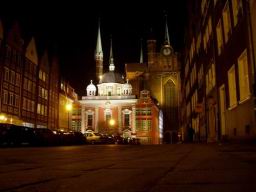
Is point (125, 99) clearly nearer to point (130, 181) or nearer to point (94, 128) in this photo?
point (94, 128)

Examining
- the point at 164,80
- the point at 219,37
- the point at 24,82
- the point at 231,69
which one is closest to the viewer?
the point at 231,69

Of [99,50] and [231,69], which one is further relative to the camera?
[99,50]

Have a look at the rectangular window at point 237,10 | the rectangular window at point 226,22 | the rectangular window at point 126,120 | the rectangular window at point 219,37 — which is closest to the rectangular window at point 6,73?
the rectangular window at point 219,37

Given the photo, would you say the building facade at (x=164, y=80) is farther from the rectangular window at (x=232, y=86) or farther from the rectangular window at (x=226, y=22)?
the rectangular window at (x=232, y=86)

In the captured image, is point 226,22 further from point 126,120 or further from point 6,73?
point 126,120

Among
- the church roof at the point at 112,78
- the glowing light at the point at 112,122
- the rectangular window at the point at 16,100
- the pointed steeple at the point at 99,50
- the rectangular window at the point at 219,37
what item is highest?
the pointed steeple at the point at 99,50

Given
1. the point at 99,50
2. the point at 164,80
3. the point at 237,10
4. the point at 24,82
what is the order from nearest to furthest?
the point at 237,10 < the point at 24,82 < the point at 164,80 < the point at 99,50

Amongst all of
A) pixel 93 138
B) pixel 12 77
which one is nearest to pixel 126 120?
pixel 93 138

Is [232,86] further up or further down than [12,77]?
further down

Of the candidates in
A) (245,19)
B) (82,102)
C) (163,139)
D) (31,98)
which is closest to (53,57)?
(31,98)

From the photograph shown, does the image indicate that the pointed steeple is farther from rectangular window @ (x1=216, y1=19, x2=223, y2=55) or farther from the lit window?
rectangular window @ (x1=216, y1=19, x2=223, y2=55)

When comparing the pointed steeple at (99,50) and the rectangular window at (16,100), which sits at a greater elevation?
the pointed steeple at (99,50)

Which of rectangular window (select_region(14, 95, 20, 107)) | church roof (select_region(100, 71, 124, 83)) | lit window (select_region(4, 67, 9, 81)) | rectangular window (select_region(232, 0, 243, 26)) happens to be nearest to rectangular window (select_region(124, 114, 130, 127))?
church roof (select_region(100, 71, 124, 83))

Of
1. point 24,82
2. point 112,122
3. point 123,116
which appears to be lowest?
point 112,122
